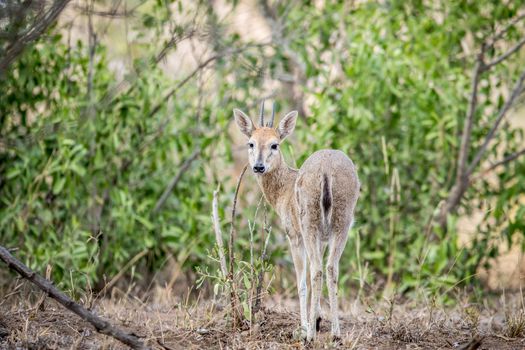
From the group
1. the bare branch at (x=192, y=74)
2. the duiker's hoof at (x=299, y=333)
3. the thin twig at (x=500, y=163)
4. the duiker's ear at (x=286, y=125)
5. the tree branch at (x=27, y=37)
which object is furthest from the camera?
the thin twig at (x=500, y=163)

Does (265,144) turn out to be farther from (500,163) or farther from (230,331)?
(500,163)

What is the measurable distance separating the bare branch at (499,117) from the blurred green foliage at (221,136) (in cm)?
42

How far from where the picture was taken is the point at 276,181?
273 inches

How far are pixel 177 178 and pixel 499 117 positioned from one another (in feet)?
13.0

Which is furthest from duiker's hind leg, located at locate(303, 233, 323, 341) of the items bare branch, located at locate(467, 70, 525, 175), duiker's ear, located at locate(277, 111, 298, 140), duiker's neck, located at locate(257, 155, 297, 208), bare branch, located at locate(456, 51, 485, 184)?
bare branch, located at locate(467, 70, 525, 175)

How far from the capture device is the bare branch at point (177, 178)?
32.3 ft

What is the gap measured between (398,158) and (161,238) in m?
3.18

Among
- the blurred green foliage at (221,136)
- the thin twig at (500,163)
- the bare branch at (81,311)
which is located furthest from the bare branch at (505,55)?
the bare branch at (81,311)

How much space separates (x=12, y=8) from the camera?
5336 millimetres

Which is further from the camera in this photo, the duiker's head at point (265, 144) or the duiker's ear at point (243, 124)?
the duiker's ear at point (243, 124)

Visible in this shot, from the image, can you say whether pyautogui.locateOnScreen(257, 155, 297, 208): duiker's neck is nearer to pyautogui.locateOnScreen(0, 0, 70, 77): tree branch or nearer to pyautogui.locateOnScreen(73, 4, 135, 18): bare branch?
pyautogui.locateOnScreen(73, 4, 135, 18): bare branch

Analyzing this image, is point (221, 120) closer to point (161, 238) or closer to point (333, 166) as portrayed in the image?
point (161, 238)

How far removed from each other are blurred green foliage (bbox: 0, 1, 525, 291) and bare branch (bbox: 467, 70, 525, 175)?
16.5 inches

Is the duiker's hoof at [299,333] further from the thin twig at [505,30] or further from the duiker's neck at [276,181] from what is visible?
the thin twig at [505,30]
